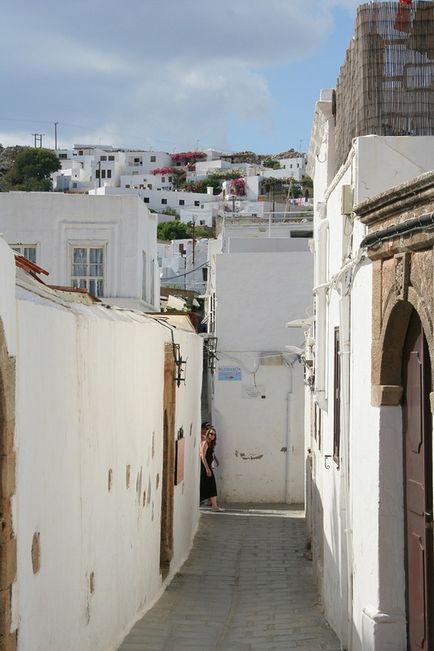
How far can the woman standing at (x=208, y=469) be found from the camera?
19203 mm

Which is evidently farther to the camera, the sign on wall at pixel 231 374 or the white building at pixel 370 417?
the sign on wall at pixel 231 374

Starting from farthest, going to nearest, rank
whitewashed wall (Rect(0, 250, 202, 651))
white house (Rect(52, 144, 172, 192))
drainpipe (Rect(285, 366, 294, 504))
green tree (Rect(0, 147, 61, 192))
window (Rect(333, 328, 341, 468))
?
1. green tree (Rect(0, 147, 61, 192))
2. white house (Rect(52, 144, 172, 192))
3. drainpipe (Rect(285, 366, 294, 504))
4. window (Rect(333, 328, 341, 468))
5. whitewashed wall (Rect(0, 250, 202, 651))

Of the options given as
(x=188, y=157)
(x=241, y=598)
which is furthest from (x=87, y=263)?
(x=188, y=157)

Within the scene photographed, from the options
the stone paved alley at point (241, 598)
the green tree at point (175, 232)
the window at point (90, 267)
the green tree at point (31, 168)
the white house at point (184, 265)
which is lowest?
the stone paved alley at point (241, 598)

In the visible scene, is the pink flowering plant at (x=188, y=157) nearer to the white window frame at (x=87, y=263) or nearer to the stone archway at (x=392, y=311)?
the white window frame at (x=87, y=263)

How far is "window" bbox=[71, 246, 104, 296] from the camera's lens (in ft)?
64.3

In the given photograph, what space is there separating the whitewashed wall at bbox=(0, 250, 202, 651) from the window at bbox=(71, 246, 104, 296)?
8.14m

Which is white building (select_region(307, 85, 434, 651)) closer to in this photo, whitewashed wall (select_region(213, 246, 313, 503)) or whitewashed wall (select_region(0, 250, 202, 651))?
whitewashed wall (select_region(0, 250, 202, 651))

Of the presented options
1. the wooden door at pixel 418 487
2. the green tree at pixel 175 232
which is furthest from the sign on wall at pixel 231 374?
the green tree at pixel 175 232

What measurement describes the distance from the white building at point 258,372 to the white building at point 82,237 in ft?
9.62

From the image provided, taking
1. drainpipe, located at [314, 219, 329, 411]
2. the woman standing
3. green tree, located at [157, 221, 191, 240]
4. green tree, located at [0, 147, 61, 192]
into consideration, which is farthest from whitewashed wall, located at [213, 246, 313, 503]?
green tree, located at [0, 147, 61, 192]

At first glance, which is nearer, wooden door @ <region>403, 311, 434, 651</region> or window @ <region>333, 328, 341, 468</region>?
wooden door @ <region>403, 311, 434, 651</region>

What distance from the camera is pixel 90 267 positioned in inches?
776

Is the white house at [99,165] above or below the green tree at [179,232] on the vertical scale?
above
